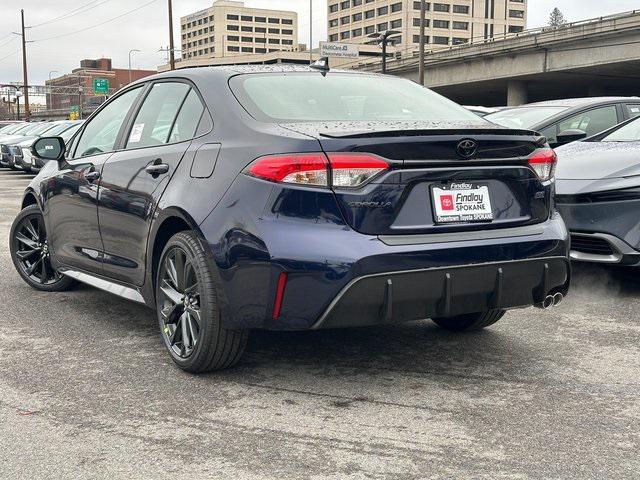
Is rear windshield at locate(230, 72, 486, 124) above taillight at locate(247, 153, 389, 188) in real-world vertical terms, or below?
above

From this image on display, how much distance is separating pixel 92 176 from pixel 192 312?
4.77 ft

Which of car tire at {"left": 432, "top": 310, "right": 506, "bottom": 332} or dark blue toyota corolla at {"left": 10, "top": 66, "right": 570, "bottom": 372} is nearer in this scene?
dark blue toyota corolla at {"left": 10, "top": 66, "right": 570, "bottom": 372}

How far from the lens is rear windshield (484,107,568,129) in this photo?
824cm

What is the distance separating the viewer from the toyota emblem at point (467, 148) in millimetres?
3605

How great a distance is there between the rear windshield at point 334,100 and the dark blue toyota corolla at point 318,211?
14mm

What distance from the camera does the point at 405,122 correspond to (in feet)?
12.5

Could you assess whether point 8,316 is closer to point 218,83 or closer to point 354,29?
point 218,83

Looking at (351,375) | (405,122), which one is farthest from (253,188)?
(351,375)

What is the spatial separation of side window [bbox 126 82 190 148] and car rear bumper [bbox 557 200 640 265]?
2.99 meters

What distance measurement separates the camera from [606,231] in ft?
18.3

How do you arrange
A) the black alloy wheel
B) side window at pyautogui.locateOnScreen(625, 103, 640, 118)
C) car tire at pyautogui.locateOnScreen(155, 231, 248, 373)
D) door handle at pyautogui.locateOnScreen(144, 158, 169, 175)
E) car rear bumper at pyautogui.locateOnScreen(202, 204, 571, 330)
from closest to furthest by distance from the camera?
car rear bumper at pyautogui.locateOnScreen(202, 204, 571, 330)
car tire at pyautogui.locateOnScreen(155, 231, 248, 373)
the black alloy wheel
door handle at pyautogui.locateOnScreen(144, 158, 169, 175)
side window at pyautogui.locateOnScreen(625, 103, 640, 118)

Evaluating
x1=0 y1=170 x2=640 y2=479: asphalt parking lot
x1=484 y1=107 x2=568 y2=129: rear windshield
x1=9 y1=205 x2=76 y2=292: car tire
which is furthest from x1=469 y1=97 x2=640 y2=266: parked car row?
x1=9 y1=205 x2=76 y2=292: car tire

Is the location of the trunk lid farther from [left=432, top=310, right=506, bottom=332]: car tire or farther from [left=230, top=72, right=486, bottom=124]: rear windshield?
[left=432, top=310, right=506, bottom=332]: car tire

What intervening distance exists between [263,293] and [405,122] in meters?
1.09
